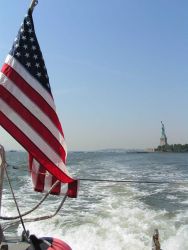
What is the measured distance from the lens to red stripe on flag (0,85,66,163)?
5004mm

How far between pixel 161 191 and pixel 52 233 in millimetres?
9926

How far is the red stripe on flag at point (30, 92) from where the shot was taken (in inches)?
202

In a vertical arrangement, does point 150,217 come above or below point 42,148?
below

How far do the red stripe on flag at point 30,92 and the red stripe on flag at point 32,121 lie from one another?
0.17m

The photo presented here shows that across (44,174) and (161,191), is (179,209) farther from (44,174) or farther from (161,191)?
(44,174)

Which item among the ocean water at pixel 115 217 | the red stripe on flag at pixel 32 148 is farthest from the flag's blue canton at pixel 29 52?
the ocean water at pixel 115 217

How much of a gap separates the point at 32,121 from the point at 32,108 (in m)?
0.18

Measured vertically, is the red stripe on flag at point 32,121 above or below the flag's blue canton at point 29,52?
below

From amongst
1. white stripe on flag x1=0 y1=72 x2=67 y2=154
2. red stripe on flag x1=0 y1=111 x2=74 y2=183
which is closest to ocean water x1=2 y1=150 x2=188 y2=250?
white stripe on flag x1=0 y1=72 x2=67 y2=154

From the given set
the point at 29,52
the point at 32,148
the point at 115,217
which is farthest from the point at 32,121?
the point at 115,217

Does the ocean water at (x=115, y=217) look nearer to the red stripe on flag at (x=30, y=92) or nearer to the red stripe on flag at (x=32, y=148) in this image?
the red stripe on flag at (x=30, y=92)

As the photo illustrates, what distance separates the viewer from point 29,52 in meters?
5.28

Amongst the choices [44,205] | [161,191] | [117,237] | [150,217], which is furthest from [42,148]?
[161,191]

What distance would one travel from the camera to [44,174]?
17.9ft
